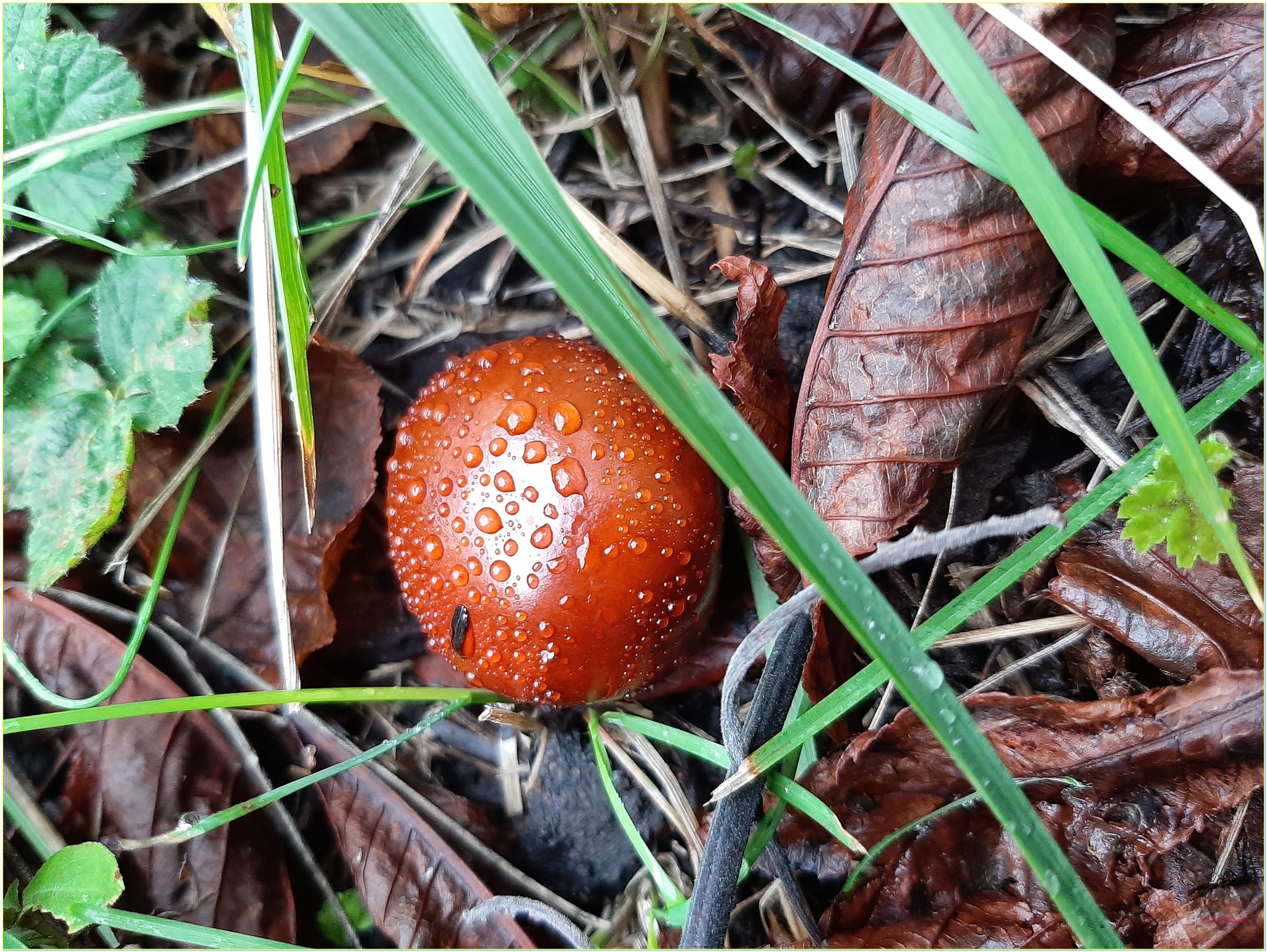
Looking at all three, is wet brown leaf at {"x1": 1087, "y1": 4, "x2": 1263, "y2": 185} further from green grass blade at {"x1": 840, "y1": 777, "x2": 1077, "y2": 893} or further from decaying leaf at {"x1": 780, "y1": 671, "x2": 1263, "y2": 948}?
green grass blade at {"x1": 840, "y1": 777, "x2": 1077, "y2": 893}

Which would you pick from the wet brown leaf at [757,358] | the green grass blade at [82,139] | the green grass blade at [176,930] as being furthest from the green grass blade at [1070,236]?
the green grass blade at [176,930]

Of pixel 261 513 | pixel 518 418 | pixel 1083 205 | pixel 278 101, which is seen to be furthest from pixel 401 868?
pixel 1083 205

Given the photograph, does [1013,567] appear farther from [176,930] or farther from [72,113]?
[72,113]

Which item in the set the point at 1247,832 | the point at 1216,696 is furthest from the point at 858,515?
the point at 1247,832

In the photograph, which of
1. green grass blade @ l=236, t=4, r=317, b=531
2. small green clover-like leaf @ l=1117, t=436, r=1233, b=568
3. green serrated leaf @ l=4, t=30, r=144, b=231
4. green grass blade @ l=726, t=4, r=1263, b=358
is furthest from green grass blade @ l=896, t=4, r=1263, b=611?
green serrated leaf @ l=4, t=30, r=144, b=231

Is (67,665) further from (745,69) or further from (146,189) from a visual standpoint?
(745,69)

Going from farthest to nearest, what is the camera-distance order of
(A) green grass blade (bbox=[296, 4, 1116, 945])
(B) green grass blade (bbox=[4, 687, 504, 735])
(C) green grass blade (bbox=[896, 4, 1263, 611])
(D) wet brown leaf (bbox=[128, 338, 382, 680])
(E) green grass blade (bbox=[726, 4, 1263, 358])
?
(D) wet brown leaf (bbox=[128, 338, 382, 680]) < (B) green grass blade (bbox=[4, 687, 504, 735]) < (E) green grass blade (bbox=[726, 4, 1263, 358]) < (C) green grass blade (bbox=[896, 4, 1263, 611]) < (A) green grass blade (bbox=[296, 4, 1116, 945])

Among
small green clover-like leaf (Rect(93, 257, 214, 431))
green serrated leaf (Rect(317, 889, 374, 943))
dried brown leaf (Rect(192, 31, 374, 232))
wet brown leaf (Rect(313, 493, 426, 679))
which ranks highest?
dried brown leaf (Rect(192, 31, 374, 232))
